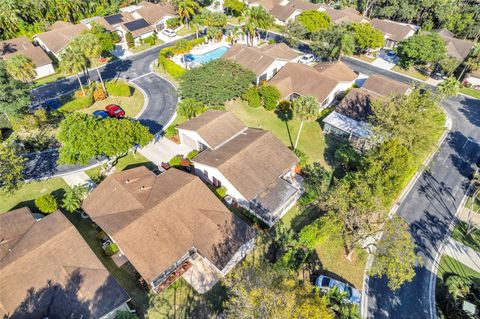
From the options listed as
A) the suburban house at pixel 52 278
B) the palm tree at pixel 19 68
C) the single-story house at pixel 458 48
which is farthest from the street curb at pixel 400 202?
the palm tree at pixel 19 68

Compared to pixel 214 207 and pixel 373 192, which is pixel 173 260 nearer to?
pixel 214 207

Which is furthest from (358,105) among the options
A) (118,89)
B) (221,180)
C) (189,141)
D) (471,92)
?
(118,89)

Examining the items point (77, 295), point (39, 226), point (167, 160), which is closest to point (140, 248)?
point (77, 295)

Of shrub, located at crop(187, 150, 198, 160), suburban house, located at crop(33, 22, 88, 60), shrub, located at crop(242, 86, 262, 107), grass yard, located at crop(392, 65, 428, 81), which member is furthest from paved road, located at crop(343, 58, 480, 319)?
suburban house, located at crop(33, 22, 88, 60)

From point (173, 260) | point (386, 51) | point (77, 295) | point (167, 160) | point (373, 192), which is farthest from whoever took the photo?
point (386, 51)

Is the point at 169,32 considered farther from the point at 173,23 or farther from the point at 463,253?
the point at 463,253

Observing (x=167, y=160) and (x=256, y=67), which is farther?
(x=256, y=67)
